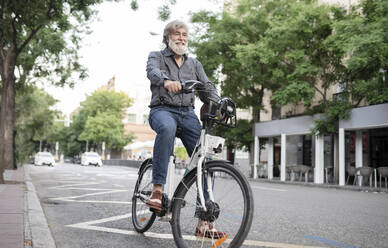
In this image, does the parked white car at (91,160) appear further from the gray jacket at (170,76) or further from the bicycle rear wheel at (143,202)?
the gray jacket at (170,76)

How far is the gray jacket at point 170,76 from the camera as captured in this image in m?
3.81

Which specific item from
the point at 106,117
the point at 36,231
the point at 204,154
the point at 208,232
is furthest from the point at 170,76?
the point at 106,117

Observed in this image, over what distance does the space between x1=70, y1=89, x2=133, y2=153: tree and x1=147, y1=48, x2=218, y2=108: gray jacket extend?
5650 cm

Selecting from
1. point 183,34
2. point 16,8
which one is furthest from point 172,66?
point 16,8

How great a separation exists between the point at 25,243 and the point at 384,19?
16127 millimetres

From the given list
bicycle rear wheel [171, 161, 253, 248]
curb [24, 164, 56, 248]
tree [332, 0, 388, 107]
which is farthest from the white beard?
tree [332, 0, 388, 107]

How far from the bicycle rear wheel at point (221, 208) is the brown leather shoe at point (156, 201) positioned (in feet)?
0.94

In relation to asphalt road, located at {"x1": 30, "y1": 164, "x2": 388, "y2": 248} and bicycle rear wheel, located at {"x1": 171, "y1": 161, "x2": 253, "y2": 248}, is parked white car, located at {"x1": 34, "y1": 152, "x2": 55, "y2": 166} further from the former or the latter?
bicycle rear wheel, located at {"x1": 171, "y1": 161, "x2": 253, "y2": 248}

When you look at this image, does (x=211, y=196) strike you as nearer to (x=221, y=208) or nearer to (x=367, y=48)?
(x=221, y=208)

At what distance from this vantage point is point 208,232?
3.30 meters

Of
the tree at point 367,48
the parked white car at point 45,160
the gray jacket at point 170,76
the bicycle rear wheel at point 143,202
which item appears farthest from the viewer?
the parked white car at point 45,160

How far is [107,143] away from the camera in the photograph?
205 ft

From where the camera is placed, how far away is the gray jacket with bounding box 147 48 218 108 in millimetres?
3807

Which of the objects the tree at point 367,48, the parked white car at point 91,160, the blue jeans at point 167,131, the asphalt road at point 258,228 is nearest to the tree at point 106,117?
the parked white car at point 91,160
